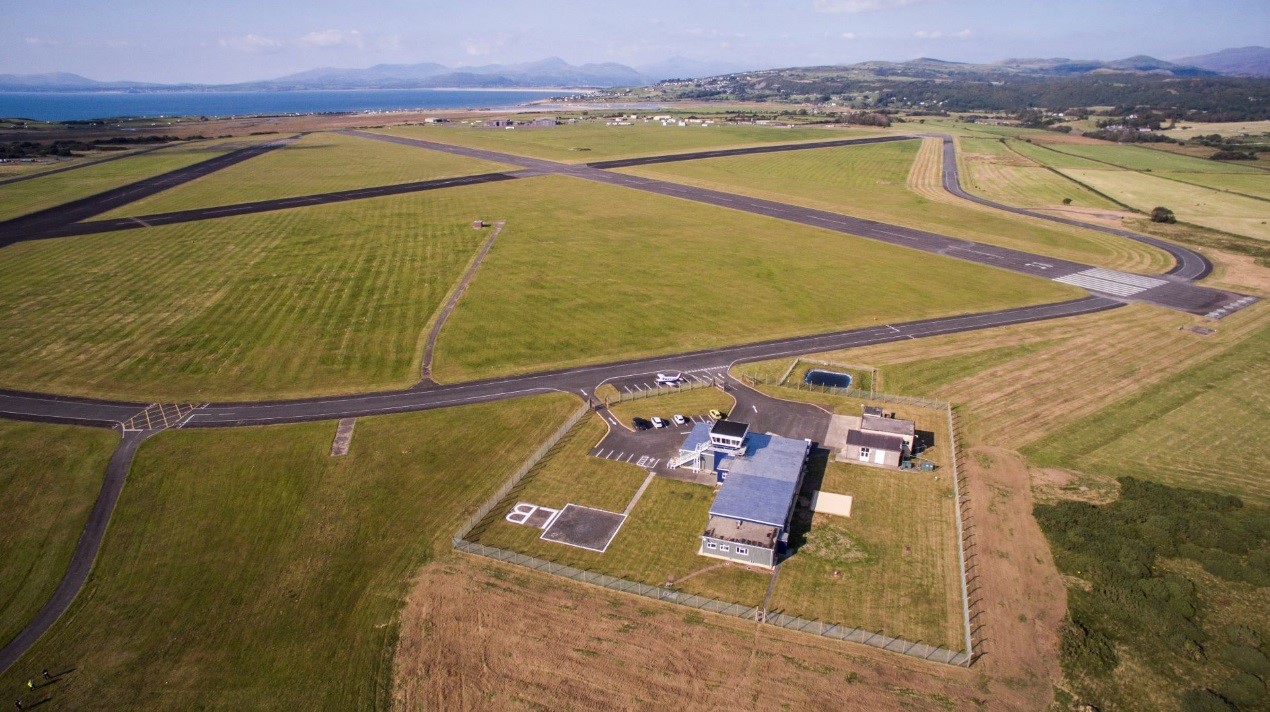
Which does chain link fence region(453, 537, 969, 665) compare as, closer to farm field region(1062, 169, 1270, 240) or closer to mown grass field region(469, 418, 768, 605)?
mown grass field region(469, 418, 768, 605)

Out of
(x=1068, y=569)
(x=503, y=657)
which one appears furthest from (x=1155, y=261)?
(x=503, y=657)

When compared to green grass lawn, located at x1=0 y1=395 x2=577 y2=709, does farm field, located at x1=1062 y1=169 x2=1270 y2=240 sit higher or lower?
higher

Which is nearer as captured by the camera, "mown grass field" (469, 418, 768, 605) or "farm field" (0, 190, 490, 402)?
"mown grass field" (469, 418, 768, 605)

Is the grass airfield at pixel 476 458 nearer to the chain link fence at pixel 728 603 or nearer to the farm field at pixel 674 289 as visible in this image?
the farm field at pixel 674 289

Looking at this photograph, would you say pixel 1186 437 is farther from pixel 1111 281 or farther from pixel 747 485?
pixel 1111 281

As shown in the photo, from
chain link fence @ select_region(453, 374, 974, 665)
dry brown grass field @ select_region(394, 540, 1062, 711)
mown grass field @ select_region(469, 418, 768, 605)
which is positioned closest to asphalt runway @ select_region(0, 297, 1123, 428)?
Result: mown grass field @ select_region(469, 418, 768, 605)

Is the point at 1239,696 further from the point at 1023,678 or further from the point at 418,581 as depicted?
the point at 418,581
